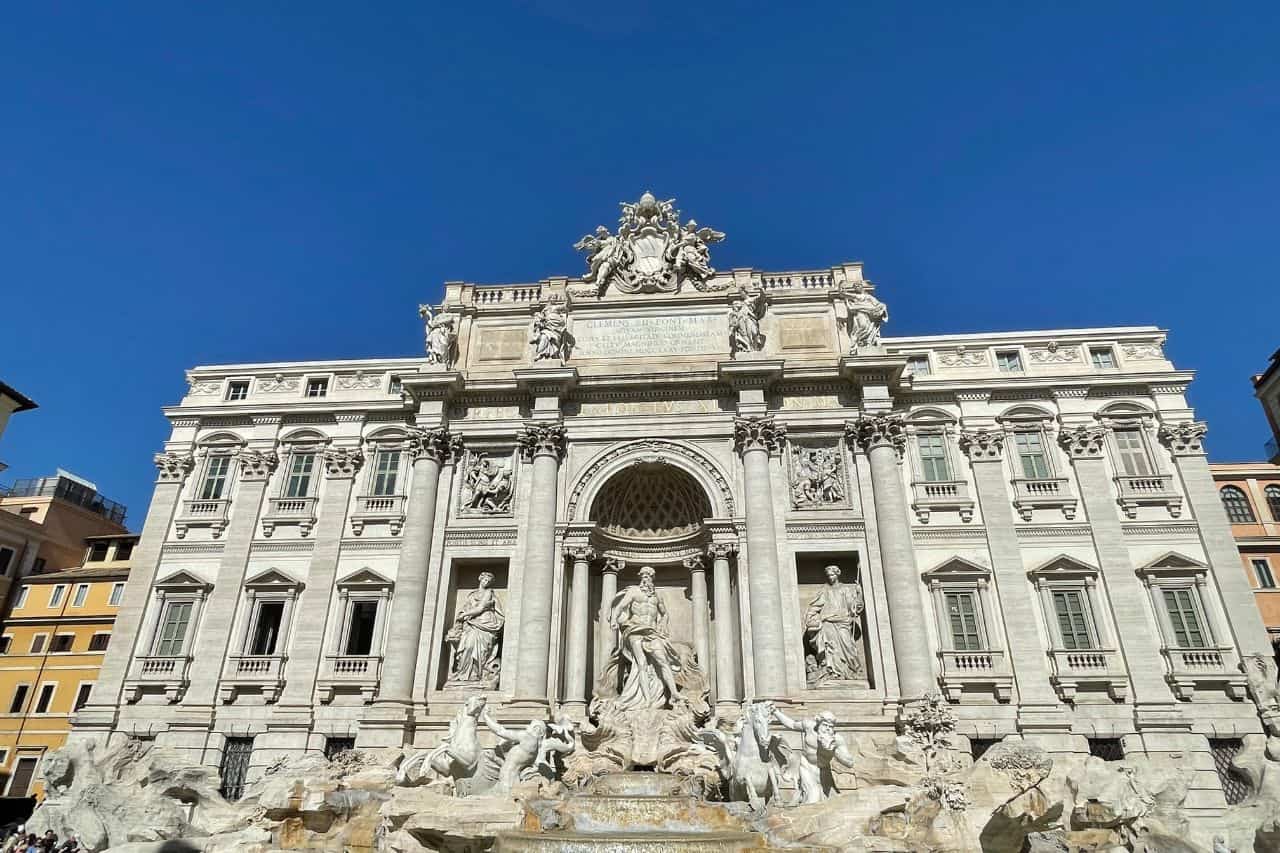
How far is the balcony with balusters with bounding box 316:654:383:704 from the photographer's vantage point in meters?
22.1

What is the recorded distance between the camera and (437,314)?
87.8ft

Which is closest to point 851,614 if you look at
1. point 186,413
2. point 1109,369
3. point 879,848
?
point 879,848

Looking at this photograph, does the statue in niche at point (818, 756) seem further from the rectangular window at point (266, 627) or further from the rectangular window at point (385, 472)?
the rectangular window at point (266, 627)

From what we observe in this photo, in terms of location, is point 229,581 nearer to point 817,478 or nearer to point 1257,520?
point 817,478

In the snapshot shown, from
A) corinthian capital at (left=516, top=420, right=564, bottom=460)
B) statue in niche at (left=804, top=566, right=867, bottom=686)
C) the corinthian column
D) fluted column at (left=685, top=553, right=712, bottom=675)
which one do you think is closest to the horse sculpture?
statue in niche at (left=804, top=566, right=867, bottom=686)

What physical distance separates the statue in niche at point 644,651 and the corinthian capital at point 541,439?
4801 mm

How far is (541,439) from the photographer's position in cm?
2405

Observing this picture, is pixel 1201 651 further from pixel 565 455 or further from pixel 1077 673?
pixel 565 455

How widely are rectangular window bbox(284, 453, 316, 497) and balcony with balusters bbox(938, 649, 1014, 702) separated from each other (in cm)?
2081

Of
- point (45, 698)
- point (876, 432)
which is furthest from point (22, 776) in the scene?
point (876, 432)

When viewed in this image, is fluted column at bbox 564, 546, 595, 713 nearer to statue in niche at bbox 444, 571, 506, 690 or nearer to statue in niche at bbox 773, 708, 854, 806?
statue in niche at bbox 444, 571, 506, 690

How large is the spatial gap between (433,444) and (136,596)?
415 inches

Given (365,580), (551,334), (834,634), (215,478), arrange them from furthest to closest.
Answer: (215,478) → (551,334) → (365,580) → (834,634)

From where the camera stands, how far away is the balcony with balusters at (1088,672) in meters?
20.7
